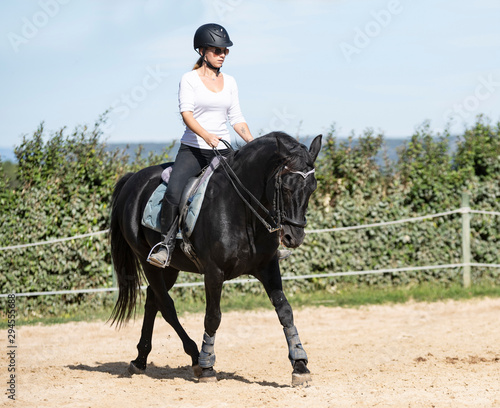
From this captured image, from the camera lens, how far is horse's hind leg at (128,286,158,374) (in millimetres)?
6598

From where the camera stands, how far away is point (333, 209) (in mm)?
11711

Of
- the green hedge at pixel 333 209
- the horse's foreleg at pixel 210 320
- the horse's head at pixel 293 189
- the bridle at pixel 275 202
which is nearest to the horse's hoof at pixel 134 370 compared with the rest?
the horse's foreleg at pixel 210 320

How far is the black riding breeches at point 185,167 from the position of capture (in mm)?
5887

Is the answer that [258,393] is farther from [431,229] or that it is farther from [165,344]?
[431,229]

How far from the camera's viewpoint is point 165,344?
8.26 meters

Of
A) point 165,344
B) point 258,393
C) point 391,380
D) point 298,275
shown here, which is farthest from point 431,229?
point 258,393

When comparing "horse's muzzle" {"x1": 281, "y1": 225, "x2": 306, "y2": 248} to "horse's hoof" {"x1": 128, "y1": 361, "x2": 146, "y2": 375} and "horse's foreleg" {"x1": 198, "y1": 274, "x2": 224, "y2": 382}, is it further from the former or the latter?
"horse's hoof" {"x1": 128, "y1": 361, "x2": 146, "y2": 375}

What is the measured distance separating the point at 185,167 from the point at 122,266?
1844 millimetres

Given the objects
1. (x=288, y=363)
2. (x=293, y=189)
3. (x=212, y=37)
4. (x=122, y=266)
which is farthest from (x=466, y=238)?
(x=293, y=189)

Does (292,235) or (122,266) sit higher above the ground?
(292,235)

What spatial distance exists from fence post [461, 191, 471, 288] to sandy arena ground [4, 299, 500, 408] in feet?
3.50

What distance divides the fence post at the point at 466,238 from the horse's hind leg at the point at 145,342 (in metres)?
6.58

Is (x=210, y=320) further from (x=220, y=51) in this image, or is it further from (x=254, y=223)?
(x=220, y=51)

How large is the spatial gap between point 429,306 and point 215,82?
610 centimetres
